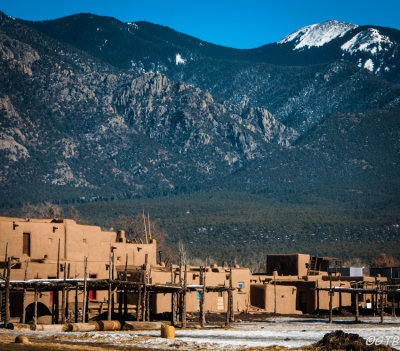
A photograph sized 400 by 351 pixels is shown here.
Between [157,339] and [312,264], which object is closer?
[157,339]

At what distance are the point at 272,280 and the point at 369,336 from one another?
31.4 m

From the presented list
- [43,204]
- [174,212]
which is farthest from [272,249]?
[43,204]

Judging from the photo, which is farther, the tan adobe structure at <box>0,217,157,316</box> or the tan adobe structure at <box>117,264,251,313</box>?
the tan adobe structure at <box>117,264,251,313</box>

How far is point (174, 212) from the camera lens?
192 m

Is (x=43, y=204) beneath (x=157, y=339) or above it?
above

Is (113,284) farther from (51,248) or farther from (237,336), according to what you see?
(51,248)

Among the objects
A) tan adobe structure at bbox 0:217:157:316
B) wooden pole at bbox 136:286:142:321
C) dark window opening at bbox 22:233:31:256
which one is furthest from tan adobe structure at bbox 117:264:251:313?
dark window opening at bbox 22:233:31:256

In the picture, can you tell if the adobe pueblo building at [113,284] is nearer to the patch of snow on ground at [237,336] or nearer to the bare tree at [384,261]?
the patch of snow on ground at [237,336]

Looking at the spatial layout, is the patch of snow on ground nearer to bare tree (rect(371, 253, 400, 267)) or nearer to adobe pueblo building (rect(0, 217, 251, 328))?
adobe pueblo building (rect(0, 217, 251, 328))

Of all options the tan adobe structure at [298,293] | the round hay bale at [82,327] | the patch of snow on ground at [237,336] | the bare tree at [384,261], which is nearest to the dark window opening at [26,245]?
the round hay bale at [82,327]

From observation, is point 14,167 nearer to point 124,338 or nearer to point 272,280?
point 272,280

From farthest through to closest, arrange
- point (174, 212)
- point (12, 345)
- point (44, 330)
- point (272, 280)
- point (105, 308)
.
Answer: point (174, 212)
point (272, 280)
point (105, 308)
point (44, 330)
point (12, 345)

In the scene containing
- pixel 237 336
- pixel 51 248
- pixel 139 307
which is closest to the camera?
pixel 237 336

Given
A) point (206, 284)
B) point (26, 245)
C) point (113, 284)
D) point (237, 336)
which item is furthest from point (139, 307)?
point (237, 336)
